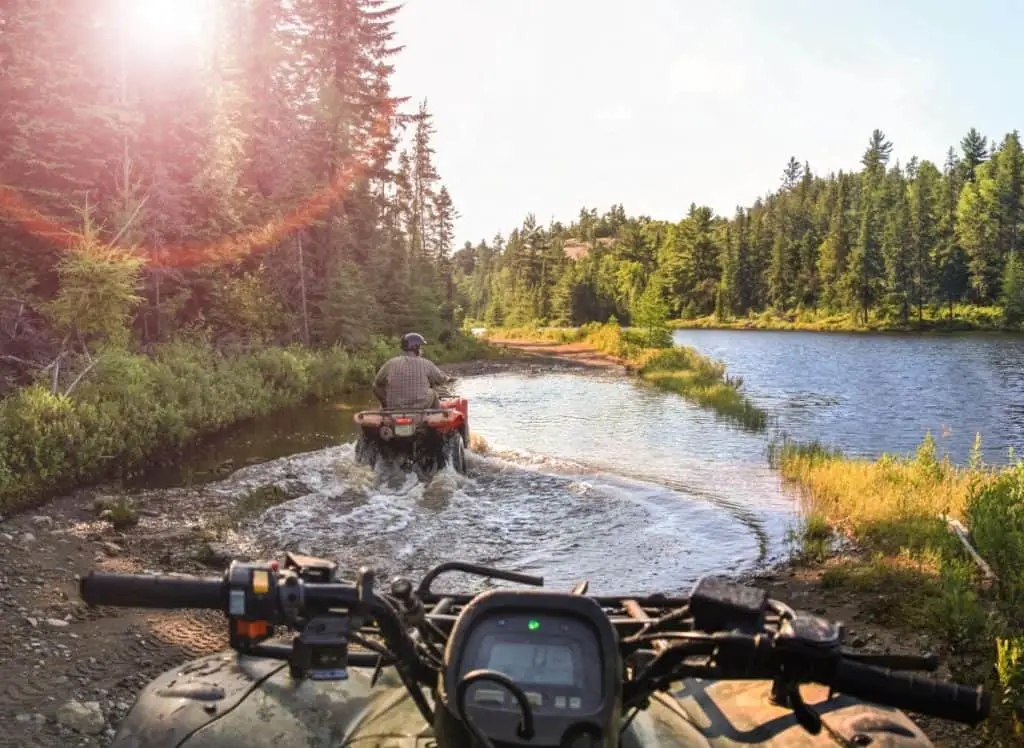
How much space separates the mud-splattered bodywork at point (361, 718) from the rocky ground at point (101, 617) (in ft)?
10.5

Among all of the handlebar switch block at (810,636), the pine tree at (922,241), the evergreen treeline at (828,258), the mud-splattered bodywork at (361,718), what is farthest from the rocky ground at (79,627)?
the pine tree at (922,241)

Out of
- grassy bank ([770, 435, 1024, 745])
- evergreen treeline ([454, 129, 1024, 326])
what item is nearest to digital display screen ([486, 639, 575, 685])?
grassy bank ([770, 435, 1024, 745])

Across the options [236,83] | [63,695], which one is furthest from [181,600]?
[236,83]

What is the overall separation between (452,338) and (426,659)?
51.3 m

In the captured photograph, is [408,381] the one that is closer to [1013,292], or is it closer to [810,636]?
[810,636]

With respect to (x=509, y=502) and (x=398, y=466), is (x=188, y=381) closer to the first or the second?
(x=398, y=466)

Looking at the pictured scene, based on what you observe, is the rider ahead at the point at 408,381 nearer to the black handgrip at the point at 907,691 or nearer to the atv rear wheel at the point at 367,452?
the atv rear wheel at the point at 367,452

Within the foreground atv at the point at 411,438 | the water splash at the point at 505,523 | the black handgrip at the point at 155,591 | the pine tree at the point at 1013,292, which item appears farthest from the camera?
the pine tree at the point at 1013,292

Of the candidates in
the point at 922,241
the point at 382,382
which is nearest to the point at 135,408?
the point at 382,382

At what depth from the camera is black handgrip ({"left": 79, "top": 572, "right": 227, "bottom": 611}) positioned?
2.18m

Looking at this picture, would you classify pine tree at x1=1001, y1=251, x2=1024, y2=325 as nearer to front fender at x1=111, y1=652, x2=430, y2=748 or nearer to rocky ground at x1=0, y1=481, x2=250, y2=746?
rocky ground at x1=0, y1=481, x2=250, y2=746

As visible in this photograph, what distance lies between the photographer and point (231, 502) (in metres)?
12.8

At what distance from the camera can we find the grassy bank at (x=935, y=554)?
6469 millimetres

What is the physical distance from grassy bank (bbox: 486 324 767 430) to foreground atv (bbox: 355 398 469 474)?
1183 cm
